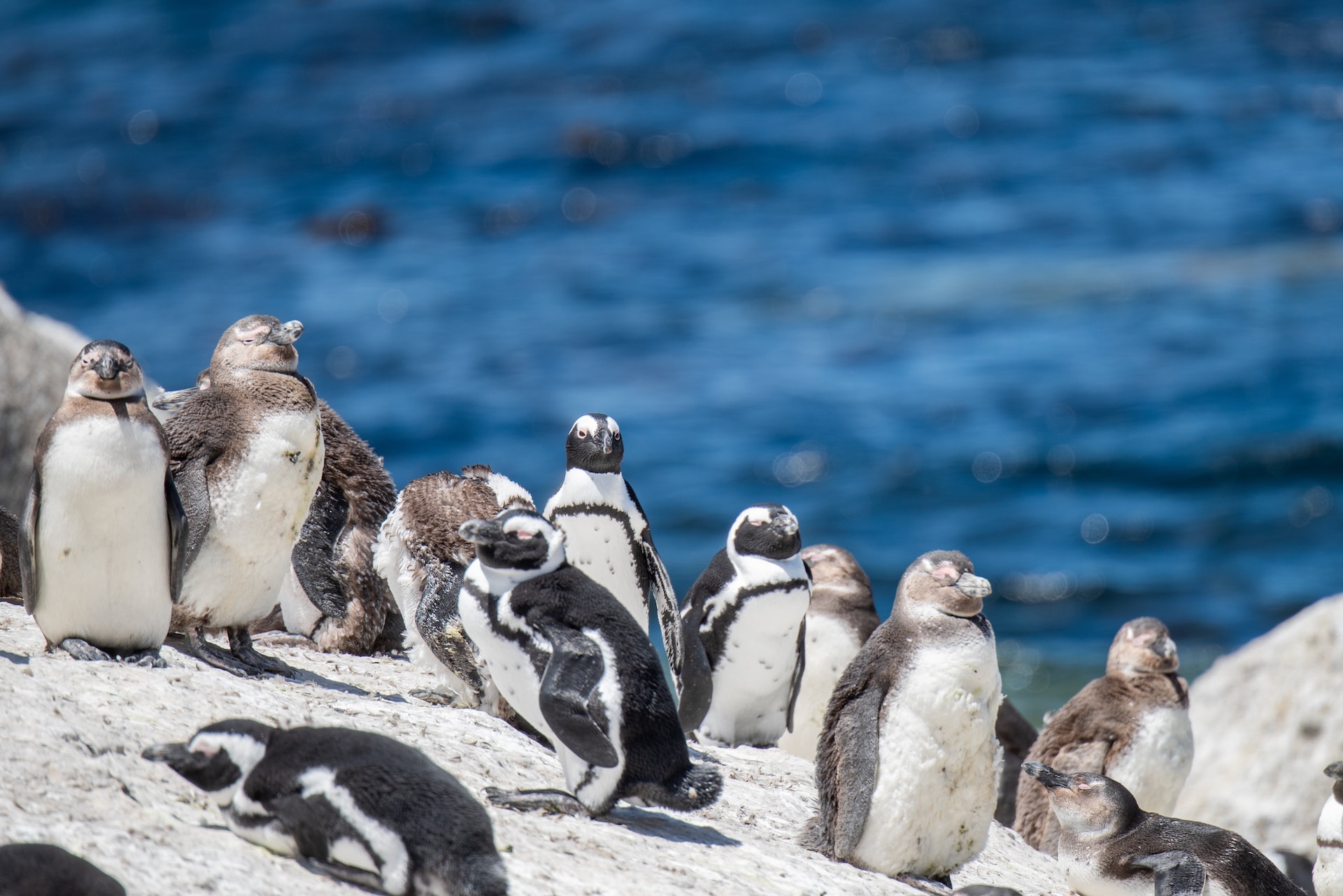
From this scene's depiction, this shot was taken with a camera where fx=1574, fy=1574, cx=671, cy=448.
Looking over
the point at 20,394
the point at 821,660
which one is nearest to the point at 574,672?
the point at 821,660

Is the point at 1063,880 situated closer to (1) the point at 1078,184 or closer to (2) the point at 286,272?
(2) the point at 286,272

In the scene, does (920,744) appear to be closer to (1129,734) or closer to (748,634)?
(748,634)

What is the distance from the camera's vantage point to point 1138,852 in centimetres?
624

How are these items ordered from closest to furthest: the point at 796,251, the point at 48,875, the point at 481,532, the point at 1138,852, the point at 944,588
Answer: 1. the point at 48,875
2. the point at 481,532
3. the point at 944,588
4. the point at 1138,852
5. the point at 796,251

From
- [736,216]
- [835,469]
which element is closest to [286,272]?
[736,216]

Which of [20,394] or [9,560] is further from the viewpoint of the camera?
[20,394]

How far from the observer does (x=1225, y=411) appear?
81.6ft

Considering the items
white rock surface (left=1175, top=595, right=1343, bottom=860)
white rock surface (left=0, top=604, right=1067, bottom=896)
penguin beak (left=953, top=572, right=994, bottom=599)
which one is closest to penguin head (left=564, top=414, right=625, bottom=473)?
white rock surface (left=0, top=604, right=1067, bottom=896)

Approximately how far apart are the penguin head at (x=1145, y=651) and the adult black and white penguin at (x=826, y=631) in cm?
132

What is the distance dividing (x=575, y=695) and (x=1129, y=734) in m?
3.81

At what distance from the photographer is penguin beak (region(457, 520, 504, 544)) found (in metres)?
5.39

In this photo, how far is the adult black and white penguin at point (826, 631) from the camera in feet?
27.9

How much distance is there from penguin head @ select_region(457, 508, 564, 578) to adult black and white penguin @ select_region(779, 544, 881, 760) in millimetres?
3039

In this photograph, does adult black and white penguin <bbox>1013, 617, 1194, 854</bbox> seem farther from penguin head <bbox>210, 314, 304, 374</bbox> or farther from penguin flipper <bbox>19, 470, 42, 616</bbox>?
penguin flipper <bbox>19, 470, 42, 616</bbox>
